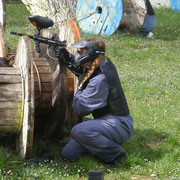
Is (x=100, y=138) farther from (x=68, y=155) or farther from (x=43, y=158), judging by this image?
(x=43, y=158)

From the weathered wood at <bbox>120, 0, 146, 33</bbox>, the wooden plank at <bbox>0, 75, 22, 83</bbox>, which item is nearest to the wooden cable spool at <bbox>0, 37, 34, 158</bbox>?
the wooden plank at <bbox>0, 75, 22, 83</bbox>

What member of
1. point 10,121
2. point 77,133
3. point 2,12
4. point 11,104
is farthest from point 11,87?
point 2,12

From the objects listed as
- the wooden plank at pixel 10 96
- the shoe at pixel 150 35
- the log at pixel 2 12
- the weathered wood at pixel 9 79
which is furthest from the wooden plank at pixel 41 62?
the shoe at pixel 150 35

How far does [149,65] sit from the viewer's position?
10.3 meters

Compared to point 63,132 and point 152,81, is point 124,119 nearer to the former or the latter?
point 63,132

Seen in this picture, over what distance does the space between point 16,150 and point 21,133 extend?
30 cm

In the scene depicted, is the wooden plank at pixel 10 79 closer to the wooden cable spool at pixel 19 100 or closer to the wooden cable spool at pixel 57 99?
the wooden cable spool at pixel 19 100

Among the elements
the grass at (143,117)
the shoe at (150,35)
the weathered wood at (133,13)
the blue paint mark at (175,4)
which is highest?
the weathered wood at (133,13)

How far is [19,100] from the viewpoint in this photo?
490 centimetres

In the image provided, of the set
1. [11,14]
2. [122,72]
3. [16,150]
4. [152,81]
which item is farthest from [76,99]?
[11,14]

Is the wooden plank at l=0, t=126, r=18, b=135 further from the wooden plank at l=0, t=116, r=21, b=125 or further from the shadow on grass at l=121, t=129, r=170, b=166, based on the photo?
the shadow on grass at l=121, t=129, r=170, b=166

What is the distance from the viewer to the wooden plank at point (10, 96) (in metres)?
4.90

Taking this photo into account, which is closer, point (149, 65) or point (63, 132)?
point (63, 132)

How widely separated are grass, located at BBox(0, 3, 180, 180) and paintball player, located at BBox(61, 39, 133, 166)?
165 millimetres
